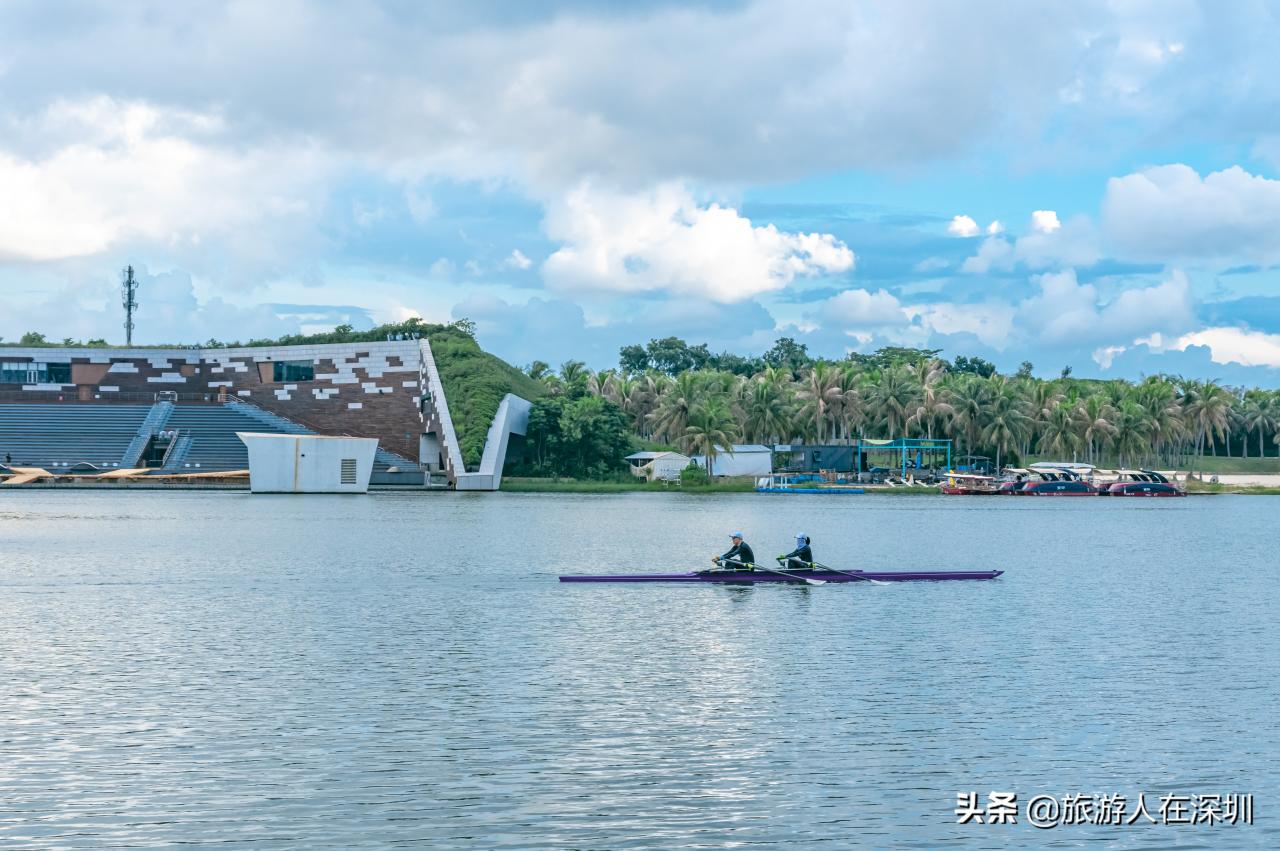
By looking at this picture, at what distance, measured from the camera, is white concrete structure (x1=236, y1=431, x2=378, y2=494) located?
122 meters

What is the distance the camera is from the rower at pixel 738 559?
46844 mm

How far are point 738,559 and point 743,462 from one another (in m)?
109

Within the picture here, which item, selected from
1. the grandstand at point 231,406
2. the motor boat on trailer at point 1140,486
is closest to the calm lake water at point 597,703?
the grandstand at point 231,406

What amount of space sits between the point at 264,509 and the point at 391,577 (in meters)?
48.7

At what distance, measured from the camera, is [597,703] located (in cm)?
2656

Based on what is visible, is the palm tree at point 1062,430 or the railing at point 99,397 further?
the palm tree at point 1062,430

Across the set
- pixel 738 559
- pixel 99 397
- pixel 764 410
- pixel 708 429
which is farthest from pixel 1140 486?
pixel 738 559

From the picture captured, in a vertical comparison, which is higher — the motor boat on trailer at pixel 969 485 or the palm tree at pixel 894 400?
the palm tree at pixel 894 400

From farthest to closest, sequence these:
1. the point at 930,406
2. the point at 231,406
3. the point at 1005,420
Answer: the point at 930,406
the point at 1005,420
the point at 231,406

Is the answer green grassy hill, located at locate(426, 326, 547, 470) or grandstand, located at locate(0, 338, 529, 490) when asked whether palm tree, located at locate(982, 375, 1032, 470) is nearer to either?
green grassy hill, located at locate(426, 326, 547, 470)

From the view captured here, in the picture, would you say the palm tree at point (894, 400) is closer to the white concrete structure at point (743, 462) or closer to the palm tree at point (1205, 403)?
the white concrete structure at point (743, 462)

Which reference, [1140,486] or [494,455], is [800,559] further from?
[1140,486]

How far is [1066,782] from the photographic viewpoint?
68.2 feet

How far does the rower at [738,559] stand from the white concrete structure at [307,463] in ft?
268
